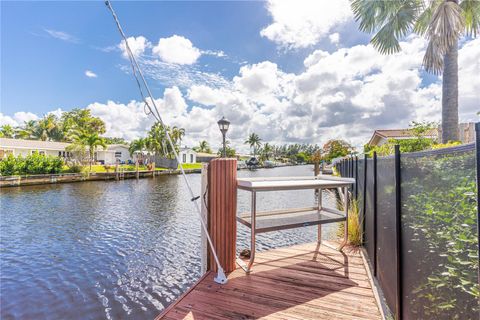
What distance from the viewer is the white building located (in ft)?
88.6

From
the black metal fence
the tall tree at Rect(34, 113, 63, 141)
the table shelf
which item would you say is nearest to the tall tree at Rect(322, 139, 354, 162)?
the table shelf

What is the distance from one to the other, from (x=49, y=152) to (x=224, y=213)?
38.4 meters

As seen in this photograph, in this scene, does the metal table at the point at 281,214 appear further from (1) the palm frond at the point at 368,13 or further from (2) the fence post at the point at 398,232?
(1) the palm frond at the point at 368,13

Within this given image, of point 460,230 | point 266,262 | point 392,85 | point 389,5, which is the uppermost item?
point 389,5

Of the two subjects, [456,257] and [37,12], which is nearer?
[456,257]

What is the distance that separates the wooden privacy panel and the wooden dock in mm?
358

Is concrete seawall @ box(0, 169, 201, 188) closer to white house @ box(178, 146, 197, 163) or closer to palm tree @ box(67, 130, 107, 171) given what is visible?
palm tree @ box(67, 130, 107, 171)

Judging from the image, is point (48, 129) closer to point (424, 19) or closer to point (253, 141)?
point (253, 141)

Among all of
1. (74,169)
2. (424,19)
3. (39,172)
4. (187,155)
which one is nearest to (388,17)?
(424,19)

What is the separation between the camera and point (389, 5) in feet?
24.5

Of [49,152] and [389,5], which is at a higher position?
[389,5]

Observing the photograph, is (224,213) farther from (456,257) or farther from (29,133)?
(29,133)

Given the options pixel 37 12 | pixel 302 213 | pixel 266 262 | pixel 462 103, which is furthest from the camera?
pixel 37 12

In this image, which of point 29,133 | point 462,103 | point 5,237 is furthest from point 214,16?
point 29,133
